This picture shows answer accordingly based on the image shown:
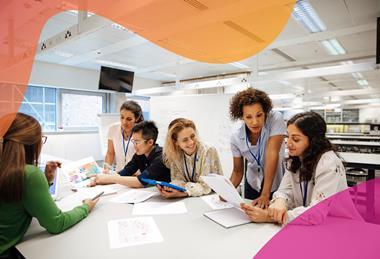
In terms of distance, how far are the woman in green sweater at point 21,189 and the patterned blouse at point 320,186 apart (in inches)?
40.2

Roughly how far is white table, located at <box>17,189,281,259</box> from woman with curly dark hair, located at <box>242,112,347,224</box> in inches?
3.6

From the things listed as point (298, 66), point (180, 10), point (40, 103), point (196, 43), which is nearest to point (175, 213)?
point (180, 10)

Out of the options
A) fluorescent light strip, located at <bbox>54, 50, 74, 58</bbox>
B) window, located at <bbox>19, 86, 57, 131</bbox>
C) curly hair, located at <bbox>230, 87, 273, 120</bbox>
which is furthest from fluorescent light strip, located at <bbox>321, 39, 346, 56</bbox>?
window, located at <bbox>19, 86, 57, 131</bbox>

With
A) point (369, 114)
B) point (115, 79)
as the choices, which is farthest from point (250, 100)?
point (369, 114)

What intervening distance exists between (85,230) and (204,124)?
3.07m

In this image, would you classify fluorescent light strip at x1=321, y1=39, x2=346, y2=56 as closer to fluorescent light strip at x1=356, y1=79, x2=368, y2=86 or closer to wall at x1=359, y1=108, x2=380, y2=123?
fluorescent light strip at x1=356, y1=79, x2=368, y2=86

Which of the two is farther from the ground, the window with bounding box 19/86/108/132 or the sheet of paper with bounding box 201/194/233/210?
the window with bounding box 19/86/108/132

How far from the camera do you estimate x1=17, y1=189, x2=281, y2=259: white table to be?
2.98ft

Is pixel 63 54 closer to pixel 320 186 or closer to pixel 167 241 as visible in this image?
pixel 167 241

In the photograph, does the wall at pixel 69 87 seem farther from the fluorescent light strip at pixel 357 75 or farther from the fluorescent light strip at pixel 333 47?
the fluorescent light strip at pixel 357 75

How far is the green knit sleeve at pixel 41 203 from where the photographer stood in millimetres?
991

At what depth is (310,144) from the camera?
1320 millimetres

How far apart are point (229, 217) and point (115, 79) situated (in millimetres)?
3878
